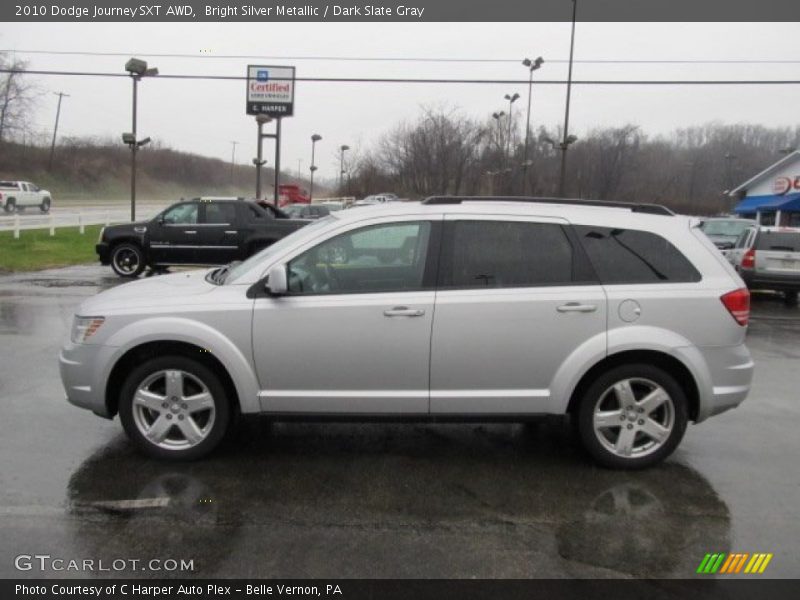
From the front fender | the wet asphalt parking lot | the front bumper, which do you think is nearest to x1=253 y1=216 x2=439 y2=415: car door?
the front fender

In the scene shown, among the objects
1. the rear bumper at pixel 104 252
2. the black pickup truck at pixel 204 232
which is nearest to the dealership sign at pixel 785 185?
the black pickup truck at pixel 204 232

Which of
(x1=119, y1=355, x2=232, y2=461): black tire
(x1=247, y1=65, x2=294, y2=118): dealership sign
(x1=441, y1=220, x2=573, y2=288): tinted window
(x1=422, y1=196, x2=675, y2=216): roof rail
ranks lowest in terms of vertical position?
(x1=119, y1=355, x2=232, y2=461): black tire

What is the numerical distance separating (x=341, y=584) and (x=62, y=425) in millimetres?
3205

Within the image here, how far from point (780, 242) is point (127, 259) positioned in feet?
47.9

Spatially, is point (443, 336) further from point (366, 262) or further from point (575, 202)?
point (575, 202)

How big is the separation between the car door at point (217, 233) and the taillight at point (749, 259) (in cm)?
1114

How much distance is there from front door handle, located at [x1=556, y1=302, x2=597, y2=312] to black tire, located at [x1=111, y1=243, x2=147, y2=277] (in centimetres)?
1330

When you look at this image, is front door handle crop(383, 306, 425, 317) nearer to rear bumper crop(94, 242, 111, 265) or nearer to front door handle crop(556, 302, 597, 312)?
front door handle crop(556, 302, 597, 312)

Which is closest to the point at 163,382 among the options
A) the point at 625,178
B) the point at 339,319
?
the point at 339,319

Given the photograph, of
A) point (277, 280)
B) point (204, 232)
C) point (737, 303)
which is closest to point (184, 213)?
point (204, 232)

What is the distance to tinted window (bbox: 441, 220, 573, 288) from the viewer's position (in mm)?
4494

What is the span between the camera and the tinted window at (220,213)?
15.2m

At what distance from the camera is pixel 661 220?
4.71 meters

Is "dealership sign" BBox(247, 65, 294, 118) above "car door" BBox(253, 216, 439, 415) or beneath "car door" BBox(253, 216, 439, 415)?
above
